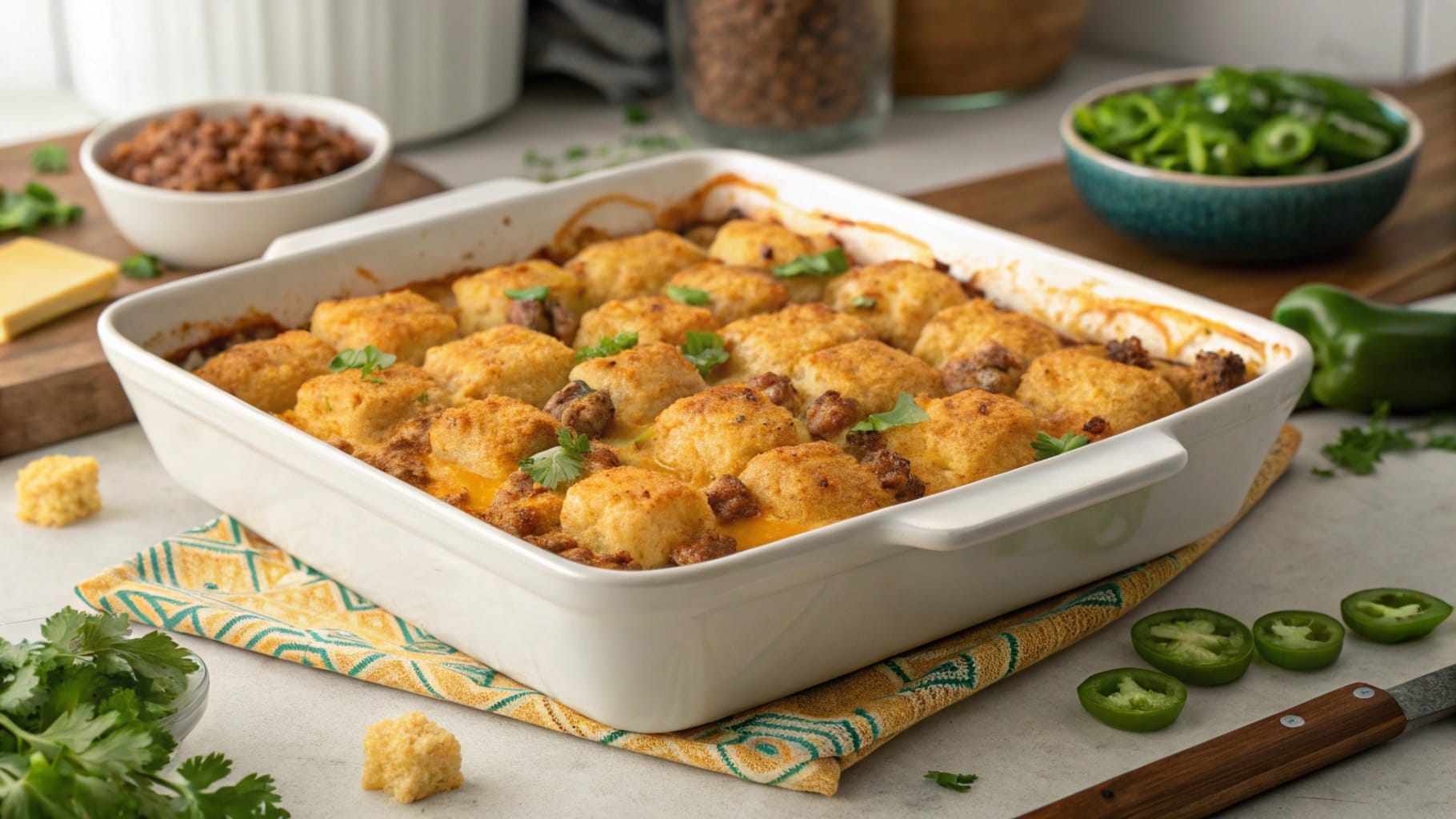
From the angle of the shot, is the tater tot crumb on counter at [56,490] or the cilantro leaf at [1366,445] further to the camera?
the cilantro leaf at [1366,445]

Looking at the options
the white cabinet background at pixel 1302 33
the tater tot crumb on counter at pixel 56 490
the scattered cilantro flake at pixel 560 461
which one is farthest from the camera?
the white cabinet background at pixel 1302 33

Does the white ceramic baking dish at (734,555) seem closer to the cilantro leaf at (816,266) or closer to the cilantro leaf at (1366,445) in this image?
the cilantro leaf at (816,266)

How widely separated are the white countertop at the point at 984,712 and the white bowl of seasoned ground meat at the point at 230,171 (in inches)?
23.9

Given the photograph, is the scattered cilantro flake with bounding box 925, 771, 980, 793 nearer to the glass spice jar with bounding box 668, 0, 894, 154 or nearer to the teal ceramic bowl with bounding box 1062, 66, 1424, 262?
the teal ceramic bowl with bounding box 1062, 66, 1424, 262

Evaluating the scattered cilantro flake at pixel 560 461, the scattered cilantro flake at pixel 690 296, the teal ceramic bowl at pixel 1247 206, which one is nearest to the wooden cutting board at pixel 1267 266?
the teal ceramic bowl at pixel 1247 206

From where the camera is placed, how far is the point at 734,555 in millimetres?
1883

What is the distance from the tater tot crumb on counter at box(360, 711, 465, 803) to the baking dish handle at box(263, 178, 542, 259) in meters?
1.10

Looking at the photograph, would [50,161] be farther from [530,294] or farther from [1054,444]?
[1054,444]

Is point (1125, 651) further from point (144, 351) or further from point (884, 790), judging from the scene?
point (144, 351)

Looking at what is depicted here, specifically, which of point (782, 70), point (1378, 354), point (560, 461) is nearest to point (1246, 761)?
point (560, 461)

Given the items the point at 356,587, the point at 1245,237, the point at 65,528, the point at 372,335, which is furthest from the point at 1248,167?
the point at 65,528

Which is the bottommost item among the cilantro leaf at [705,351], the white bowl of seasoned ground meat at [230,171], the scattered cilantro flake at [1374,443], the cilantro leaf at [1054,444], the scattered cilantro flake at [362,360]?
the white bowl of seasoned ground meat at [230,171]

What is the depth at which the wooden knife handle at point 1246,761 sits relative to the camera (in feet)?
6.20

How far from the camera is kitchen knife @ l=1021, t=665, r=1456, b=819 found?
6.21 ft
